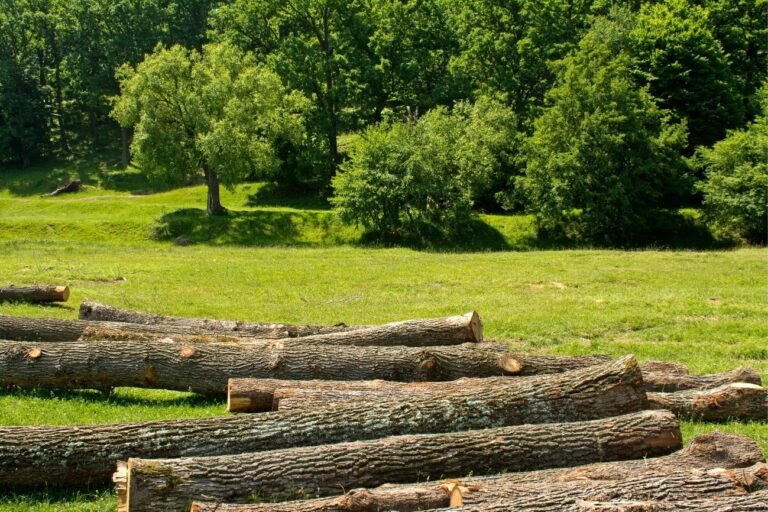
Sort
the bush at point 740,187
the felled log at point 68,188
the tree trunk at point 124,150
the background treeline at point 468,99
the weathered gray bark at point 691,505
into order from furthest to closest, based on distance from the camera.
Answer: the tree trunk at point 124,150 < the felled log at point 68,188 < the background treeline at point 468,99 < the bush at point 740,187 < the weathered gray bark at point 691,505

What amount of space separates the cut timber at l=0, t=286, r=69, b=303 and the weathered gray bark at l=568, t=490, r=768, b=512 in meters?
19.3

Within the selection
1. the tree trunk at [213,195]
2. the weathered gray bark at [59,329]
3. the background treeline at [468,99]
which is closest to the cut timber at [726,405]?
the weathered gray bark at [59,329]

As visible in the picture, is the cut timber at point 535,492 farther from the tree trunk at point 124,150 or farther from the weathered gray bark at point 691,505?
the tree trunk at point 124,150

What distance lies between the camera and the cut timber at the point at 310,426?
362 inches

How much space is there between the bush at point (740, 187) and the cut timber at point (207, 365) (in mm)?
35729

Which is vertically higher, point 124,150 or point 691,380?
point 124,150

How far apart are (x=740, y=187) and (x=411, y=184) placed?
2023 cm

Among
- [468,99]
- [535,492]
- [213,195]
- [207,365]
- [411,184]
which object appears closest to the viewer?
[535,492]

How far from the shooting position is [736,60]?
61406 mm

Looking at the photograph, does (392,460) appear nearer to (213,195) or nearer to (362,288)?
(362,288)

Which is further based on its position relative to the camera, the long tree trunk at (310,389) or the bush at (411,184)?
the bush at (411,184)

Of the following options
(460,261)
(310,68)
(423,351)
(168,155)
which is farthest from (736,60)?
(423,351)

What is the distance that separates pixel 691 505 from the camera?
24.9 ft

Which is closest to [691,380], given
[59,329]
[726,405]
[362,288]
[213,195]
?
[726,405]
